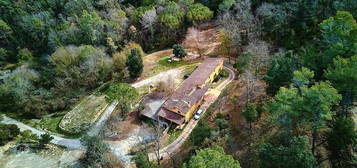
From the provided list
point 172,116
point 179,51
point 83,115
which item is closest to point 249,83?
point 172,116

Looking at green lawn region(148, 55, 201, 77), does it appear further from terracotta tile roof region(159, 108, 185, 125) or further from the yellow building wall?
the yellow building wall

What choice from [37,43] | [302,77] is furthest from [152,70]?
[37,43]

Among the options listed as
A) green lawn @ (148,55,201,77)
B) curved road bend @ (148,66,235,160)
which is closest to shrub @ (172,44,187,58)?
green lawn @ (148,55,201,77)

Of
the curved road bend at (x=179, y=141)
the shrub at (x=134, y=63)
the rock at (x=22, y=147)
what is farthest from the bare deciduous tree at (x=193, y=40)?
the rock at (x=22, y=147)

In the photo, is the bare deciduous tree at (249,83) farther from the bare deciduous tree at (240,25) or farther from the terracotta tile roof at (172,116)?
the bare deciduous tree at (240,25)

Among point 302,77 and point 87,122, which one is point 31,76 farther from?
point 302,77

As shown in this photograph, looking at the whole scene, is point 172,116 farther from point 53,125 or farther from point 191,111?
point 53,125

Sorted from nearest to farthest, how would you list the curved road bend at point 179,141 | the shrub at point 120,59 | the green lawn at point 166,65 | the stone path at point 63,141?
the curved road bend at point 179,141, the stone path at point 63,141, the shrub at point 120,59, the green lawn at point 166,65
